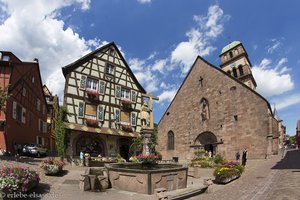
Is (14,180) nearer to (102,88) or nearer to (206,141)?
(102,88)

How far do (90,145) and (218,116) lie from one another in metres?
13.4

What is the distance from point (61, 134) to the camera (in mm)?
20906

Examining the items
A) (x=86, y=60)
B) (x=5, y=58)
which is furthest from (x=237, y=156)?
(x=5, y=58)

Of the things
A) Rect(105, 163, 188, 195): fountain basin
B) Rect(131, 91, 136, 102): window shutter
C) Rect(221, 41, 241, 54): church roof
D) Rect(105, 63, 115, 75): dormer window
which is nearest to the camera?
Rect(105, 163, 188, 195): fountain basin

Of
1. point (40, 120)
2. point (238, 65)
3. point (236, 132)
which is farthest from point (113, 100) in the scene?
point (238, 65)

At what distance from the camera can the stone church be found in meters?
22.0

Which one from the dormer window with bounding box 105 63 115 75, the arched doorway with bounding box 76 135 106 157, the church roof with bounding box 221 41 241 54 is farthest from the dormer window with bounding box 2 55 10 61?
the church roof with bounding box 221 41 241 54

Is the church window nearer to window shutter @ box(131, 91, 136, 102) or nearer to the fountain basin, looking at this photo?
window shutter @ box(131, 91, 136, 102)

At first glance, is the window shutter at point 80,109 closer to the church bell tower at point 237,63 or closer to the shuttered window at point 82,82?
the shuttered window at point 82,82

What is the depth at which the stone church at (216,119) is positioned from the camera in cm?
2203

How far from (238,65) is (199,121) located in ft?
65.6

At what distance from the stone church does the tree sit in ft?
43.3

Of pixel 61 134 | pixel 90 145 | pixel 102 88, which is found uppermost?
pixel 102 88

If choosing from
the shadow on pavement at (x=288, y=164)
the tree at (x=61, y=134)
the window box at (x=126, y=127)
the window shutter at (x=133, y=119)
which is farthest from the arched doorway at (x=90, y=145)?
the shadow on pavement at (x=288, y=164)
